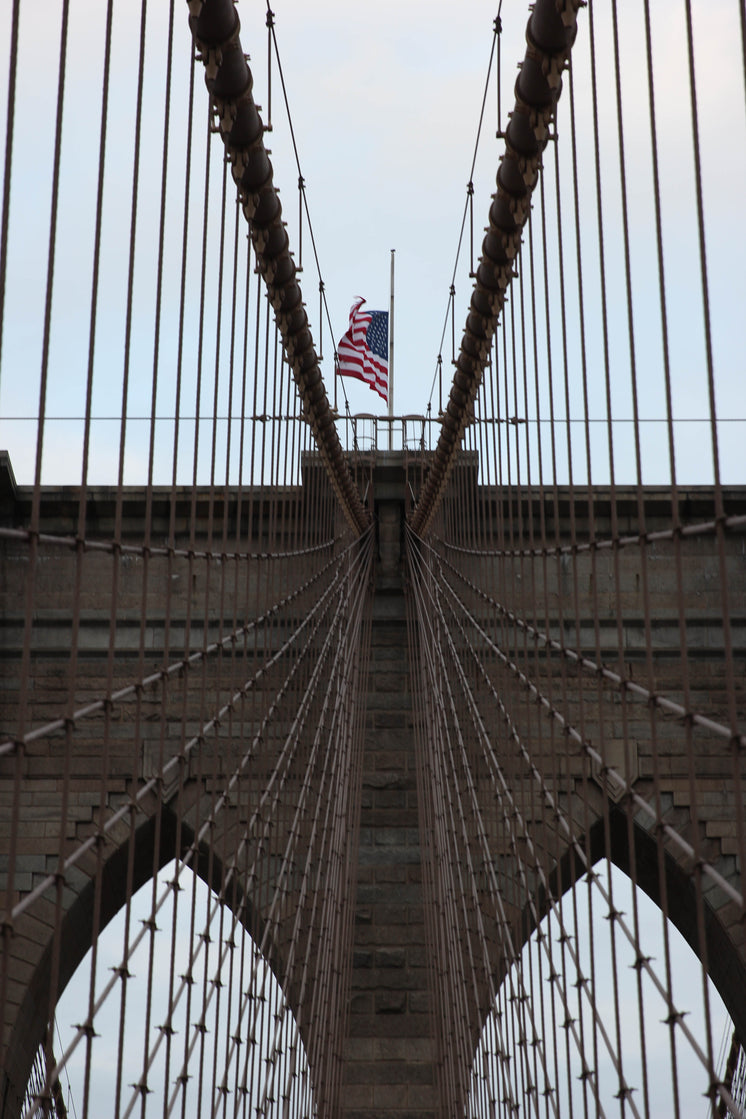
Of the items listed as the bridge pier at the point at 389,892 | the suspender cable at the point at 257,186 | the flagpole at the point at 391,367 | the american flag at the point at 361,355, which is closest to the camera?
the suspender cable at the point at 257,186

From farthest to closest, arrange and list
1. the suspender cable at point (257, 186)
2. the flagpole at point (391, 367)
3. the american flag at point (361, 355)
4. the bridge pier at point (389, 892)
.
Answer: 1. the american flag at point (361, 355)
2. the flagpole at point (391, 367)
3. the bridge pier at point (389, 892)
4. the suspender cable at point (257, 186)

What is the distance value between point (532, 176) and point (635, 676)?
5510 mm

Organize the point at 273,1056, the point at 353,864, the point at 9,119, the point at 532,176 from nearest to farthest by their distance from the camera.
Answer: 1. the point at 9,119
2. the point at 532,176
3. the point at 273,1056
4. the point at 353,864

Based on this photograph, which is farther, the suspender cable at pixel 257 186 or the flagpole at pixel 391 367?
the flagpole at pixel 391 367

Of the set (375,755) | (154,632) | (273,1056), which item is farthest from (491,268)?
(154,632)

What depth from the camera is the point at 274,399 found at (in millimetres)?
5184

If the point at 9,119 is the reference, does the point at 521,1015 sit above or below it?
below

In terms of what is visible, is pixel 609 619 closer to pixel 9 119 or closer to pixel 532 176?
pixel 532 176

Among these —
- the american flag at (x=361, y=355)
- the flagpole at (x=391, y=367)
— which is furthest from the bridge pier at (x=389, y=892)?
the american flag at (x=361, y=355)

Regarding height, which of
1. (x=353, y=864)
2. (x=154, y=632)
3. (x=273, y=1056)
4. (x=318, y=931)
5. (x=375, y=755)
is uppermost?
(x=154, y=632)

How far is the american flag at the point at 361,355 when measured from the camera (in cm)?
1150

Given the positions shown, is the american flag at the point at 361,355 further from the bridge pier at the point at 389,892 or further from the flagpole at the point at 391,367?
the bridge pier at the point at 389,892

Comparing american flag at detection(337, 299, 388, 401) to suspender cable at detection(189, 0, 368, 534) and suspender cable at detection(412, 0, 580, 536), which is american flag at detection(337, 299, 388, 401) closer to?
suspender cable at detection(412, 0, 580, 536)

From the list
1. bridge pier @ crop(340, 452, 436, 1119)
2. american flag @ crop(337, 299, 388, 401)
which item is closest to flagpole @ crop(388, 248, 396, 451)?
american flag @ crop(337, 299, 388, 401)
